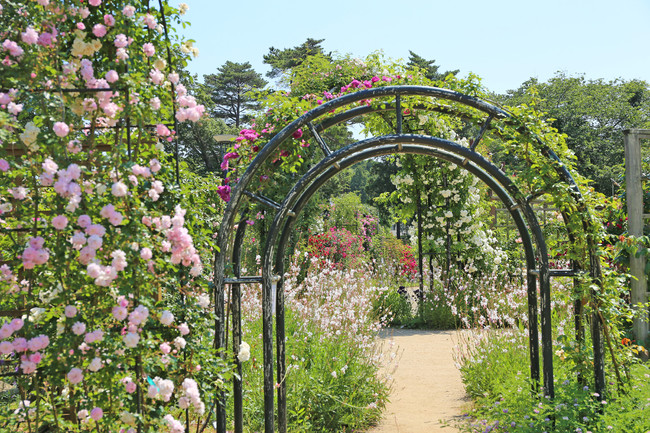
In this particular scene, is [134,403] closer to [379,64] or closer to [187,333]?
[187,333]

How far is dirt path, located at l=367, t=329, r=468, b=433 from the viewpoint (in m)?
4.07

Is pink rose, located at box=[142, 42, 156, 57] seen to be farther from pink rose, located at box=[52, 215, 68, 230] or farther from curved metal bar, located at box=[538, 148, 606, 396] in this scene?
curved metal bar, located at box=[538, 148, 606, 396]

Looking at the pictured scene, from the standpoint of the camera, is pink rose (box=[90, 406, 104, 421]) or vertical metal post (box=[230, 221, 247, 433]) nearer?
pink rose (box=[90, 406, 104, 421])

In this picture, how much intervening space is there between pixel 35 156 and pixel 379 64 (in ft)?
16.4

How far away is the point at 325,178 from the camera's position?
3.56 meters

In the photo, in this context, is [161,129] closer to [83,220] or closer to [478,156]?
[83,220]

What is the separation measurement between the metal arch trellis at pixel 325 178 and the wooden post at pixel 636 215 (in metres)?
1.66

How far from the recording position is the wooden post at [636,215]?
187 inches

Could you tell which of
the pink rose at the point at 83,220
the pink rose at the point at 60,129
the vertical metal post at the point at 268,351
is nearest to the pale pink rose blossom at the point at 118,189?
the pink rose at the point at 83,220

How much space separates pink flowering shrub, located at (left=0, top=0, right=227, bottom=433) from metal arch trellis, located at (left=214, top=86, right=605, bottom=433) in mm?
760

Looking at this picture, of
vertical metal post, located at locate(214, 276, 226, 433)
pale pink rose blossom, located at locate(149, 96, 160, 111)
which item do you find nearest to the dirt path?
vertical metal post, located at locate(214, 276, 226, 433)

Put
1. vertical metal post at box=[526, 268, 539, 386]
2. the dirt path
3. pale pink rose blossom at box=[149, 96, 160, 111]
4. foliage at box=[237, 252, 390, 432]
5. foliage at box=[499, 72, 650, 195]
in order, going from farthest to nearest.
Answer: foliage at box=[499, 72, 650, 195] → the dirt path → foliage at box=[237, 252, 390, 432] → vertical metal post at box=[526, 268, 539, 386] → pale pink rose blossom at box=[149, 96, 160, 111]

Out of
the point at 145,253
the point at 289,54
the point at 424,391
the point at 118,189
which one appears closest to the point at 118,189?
the point at 118,189

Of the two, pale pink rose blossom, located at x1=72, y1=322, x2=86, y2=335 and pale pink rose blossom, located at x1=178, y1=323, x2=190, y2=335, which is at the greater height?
pale pink rose blossom, located at x1=72, y1=322, x2=86, y2=335
